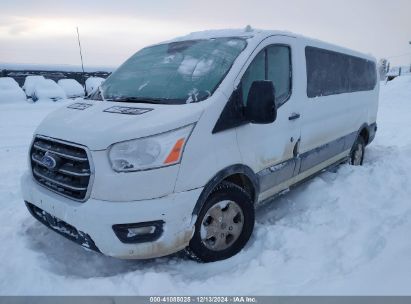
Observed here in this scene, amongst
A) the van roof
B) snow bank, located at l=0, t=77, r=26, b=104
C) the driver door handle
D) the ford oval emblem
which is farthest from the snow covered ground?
snow bank, located at l=0, t=77, r=26, b=104

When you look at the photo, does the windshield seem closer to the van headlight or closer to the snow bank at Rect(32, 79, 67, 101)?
the van headlight

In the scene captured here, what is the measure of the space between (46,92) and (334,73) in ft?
49.2

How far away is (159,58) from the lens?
3812mm

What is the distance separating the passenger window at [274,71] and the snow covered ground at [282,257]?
140cm

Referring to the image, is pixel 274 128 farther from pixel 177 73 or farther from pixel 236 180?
pixel 177 73

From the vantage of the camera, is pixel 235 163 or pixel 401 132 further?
pixel 401 132

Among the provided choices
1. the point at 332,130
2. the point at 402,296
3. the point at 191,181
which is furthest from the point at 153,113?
the point at 332,130

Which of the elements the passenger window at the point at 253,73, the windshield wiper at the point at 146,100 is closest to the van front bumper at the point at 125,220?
the windshield wiper at the point at 146,100

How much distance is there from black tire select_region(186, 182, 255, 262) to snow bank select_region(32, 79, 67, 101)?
15446 millimetres

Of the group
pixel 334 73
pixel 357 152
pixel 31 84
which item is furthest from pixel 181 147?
pixel 31 84

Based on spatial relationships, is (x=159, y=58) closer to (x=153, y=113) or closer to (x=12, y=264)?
(x=153, y=113)

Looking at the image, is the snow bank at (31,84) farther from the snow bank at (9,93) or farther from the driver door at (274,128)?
the driver door at (274,128)

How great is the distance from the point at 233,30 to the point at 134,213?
2359 mm

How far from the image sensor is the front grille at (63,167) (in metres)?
2.68
